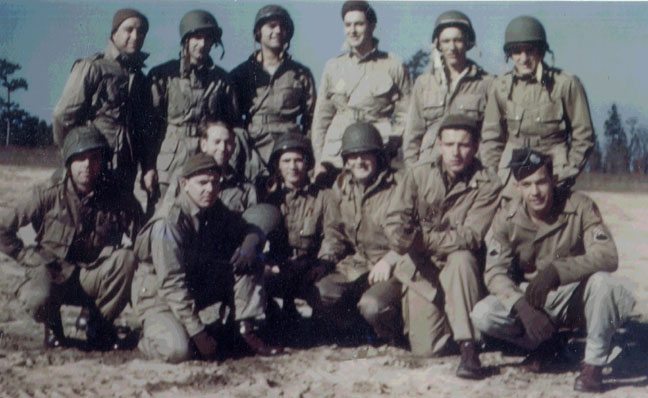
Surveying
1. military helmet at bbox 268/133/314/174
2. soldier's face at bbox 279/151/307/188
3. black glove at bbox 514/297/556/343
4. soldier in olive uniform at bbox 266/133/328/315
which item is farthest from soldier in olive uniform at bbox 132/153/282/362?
black glove at bbox 514/297/556/343

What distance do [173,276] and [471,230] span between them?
1.51 metres

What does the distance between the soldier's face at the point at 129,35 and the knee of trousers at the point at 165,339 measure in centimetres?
163

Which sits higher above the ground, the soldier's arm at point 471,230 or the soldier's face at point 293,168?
the soldier's face at point 293,168

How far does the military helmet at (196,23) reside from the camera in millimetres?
4980

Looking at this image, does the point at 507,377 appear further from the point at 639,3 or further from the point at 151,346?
the point at 639,3

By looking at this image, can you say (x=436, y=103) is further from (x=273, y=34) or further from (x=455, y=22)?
(x=273, y=34)

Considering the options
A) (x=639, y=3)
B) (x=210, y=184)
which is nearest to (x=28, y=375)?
(x=210, y=184)

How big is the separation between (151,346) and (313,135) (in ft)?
5.81

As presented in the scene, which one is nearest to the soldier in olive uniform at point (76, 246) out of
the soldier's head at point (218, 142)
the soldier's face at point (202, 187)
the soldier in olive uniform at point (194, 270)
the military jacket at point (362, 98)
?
the soldier in olive uniform at point (194, 270)

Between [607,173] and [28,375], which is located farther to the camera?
[607,173]

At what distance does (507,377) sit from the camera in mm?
4062

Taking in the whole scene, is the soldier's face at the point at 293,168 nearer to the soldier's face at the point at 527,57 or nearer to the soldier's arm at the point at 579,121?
the soldier's face at the point at 527,57

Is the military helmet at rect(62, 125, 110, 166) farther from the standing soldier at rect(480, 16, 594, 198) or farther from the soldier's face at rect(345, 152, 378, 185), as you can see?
the standing soldier at rect(480, 16, 594, 198)

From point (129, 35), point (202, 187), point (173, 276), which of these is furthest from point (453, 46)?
point (173, 276)
